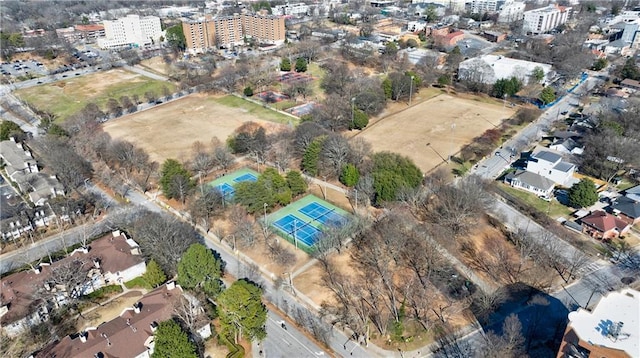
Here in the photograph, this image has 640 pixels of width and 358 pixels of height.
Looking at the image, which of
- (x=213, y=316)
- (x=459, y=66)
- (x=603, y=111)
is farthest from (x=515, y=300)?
(x=459, y=66)

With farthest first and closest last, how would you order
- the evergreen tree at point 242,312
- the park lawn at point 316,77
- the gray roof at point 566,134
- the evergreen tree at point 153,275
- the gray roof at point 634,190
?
the park lawn at point 316,77, the gray roof at point 566,134, the gray roof at point 634,190, the evergreen tree at point 153,275, the evergreen tree at point 242,312

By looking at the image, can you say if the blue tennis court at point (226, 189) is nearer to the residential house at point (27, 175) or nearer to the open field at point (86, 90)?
the residential house at point (27, 175)

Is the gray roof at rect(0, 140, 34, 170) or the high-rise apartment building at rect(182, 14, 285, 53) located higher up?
the high-rise apartment building at rect(182, 14, 285, 53)

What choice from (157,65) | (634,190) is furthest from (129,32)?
(634,190)

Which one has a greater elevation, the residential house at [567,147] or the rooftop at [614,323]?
the rooftop at [614,323]

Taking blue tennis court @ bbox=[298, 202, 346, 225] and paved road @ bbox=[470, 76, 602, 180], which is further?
paved road @ bbox=[470, 76, 602, 180]

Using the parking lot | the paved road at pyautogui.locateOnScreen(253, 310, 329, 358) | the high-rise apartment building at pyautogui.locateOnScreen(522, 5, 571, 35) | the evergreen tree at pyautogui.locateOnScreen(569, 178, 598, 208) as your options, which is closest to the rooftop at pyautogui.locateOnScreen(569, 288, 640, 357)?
the paved road at pyautogui.locateOnScreen(253, 310, 329, 358)

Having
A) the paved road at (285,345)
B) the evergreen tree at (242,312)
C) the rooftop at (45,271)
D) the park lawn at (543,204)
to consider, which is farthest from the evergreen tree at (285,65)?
the paved road at (285,345)

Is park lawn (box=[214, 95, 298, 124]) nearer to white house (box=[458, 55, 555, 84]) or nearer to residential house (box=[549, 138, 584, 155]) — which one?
white house (box=[458, 55, 555, 84])
